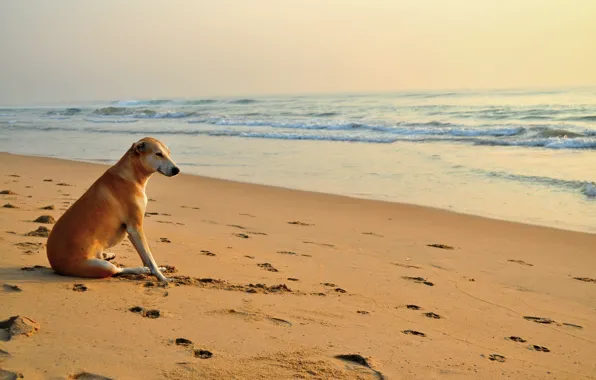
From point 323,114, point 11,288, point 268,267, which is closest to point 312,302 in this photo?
point 268,267

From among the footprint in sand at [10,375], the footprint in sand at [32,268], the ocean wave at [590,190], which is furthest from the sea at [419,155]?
the footprint in sand at [10,375]

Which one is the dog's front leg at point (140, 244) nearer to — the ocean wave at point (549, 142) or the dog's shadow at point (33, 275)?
the dog's shadow at point (33, 275)

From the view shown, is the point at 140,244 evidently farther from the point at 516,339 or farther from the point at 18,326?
the point at 516,339

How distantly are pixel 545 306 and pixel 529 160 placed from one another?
11.9 meters

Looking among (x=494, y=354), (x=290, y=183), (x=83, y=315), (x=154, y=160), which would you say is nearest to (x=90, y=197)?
(x=154, y=160)

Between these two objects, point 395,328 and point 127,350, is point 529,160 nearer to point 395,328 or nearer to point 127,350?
point 395,328

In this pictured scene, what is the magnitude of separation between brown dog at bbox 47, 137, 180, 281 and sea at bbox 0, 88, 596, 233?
21.2ft

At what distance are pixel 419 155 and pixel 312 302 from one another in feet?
43.9

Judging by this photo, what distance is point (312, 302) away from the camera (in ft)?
16.7

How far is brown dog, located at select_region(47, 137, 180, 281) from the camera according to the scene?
521 cm

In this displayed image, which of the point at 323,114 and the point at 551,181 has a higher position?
the point at 323,114

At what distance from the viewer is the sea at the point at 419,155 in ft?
37.4

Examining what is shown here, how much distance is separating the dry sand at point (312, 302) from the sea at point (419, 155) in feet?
7.61

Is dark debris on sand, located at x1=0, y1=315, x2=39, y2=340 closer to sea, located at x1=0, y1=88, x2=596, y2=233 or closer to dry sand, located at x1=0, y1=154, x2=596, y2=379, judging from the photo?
dry sand, located at x1=0, y1=154, x2=596, y2=379
